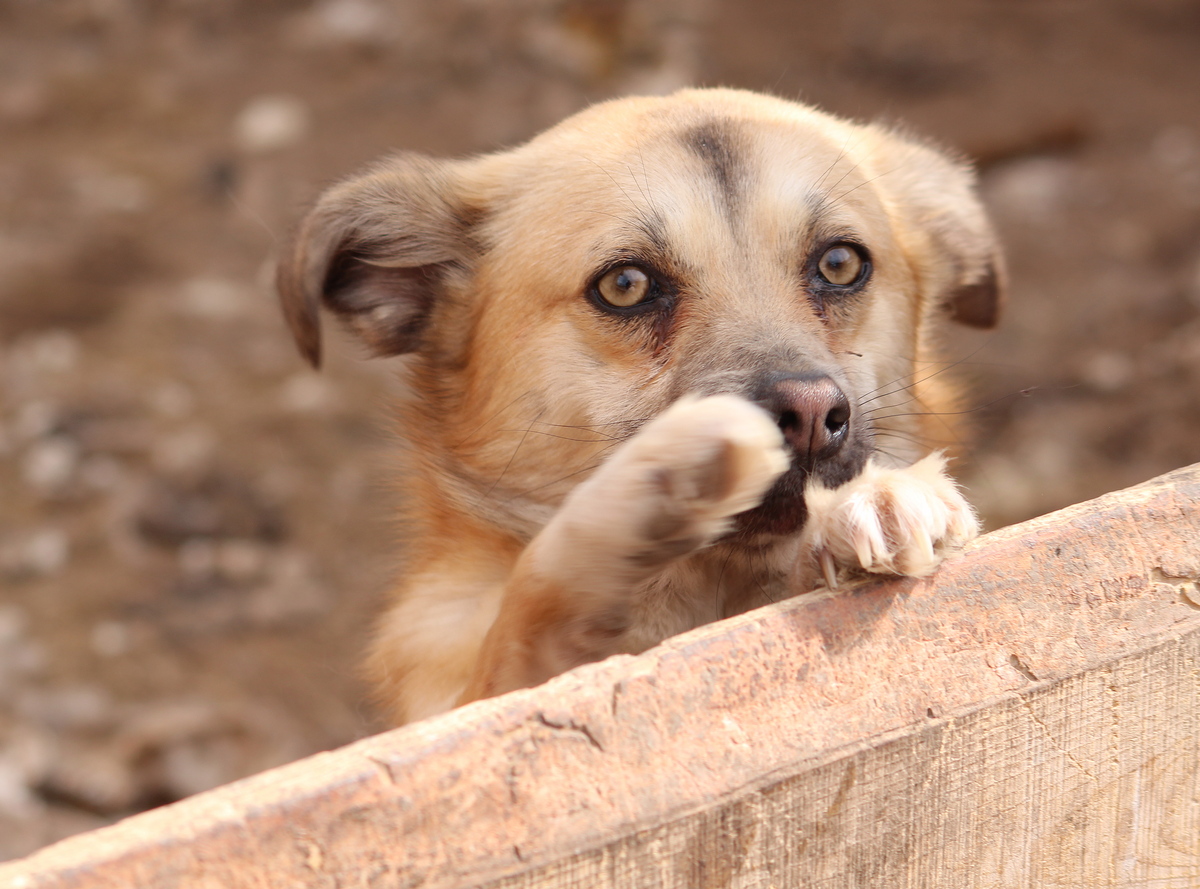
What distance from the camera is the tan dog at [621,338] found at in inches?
74.4

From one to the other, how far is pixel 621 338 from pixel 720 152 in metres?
0.47

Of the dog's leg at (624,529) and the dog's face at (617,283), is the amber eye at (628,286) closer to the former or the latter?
the dog's face at (617,283)

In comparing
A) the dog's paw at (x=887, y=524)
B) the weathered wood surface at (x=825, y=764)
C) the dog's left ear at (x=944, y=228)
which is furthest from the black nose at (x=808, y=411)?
the dog's left ear at (x=944, y=228)

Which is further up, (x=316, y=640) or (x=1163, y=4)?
(x=1163, y=4)

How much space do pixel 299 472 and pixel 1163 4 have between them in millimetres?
6137

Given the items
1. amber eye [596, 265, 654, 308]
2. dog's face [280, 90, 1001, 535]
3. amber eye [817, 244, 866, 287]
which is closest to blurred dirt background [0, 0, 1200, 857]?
dog's face [280, 90, 1001, 535]

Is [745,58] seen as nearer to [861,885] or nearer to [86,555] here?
[86,555]

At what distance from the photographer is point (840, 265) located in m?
2.53

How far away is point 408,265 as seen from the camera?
2.78m

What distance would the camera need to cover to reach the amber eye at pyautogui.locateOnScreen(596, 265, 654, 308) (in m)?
2.43

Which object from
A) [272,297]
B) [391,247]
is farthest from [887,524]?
[272,297]

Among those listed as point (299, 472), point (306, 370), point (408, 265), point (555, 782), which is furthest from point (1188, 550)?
point (306, 370)

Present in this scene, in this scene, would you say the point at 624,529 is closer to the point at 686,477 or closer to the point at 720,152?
the point at 686,477

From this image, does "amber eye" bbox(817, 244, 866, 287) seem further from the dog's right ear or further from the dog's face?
the dog's right ear
